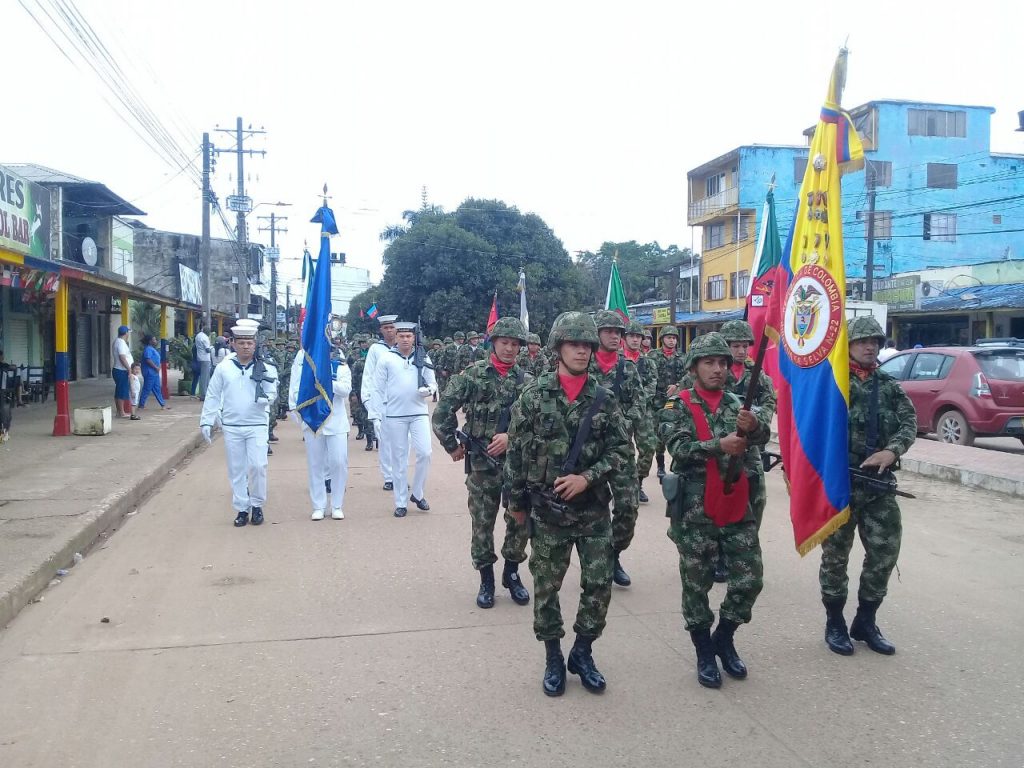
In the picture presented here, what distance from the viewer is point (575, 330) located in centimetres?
407

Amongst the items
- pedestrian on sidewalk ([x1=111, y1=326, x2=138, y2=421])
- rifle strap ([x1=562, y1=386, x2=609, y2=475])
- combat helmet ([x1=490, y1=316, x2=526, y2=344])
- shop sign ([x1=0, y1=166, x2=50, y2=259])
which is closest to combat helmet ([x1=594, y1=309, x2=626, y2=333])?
combat helmet ([x1=490, y1=316, x2=526, y2=344])

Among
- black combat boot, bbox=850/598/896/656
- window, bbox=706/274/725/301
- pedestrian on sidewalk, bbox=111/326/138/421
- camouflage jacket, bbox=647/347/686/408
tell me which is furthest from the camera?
window, bbox=706/274/725/301

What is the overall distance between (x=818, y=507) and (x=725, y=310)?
38.0 m

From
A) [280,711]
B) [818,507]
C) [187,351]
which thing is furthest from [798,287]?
[187,351]

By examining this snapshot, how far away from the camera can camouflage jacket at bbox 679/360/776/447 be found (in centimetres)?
454

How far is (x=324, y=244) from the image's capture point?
29.0 feet

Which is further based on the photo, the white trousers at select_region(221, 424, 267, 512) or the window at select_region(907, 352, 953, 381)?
the window at select_region(907, 352, 953, 381)

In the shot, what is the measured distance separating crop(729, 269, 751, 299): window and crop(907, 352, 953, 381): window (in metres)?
26.5

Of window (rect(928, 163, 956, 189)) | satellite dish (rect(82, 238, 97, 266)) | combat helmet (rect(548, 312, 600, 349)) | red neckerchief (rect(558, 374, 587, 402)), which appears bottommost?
red neckerchief (rect(558, 374, 587, 402))

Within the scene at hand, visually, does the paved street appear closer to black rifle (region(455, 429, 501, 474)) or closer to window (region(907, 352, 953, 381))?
black rifle (region(455, 429, 501, 474))

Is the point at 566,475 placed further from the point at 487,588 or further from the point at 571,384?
the point at 487,588

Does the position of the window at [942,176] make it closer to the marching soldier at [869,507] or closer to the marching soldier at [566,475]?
the marching soldier at [869,507]

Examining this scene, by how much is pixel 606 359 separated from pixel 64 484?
255 inches

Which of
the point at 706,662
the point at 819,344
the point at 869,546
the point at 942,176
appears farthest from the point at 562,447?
the point at 942,176
